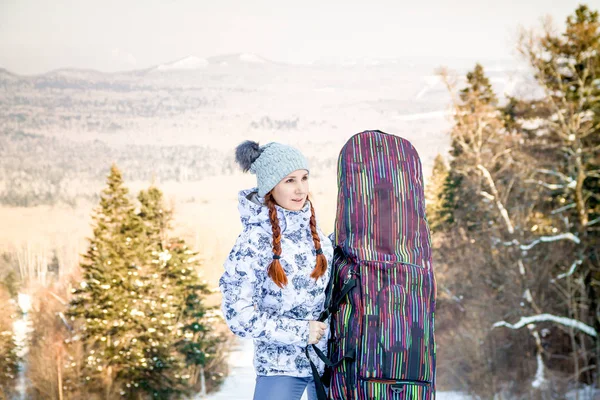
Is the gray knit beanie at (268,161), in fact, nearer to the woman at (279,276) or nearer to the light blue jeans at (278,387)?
the woman at (279,276)

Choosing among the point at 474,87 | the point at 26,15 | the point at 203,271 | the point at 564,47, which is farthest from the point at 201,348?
the point at 26,15

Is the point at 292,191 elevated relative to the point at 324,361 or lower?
elevated

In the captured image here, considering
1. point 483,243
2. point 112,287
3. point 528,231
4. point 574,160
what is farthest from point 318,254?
point 112,287

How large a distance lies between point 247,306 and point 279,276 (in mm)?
125

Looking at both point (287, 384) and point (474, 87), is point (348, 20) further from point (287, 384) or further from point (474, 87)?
point (287, 384)

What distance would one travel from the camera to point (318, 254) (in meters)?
2.00

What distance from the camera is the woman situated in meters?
1.91

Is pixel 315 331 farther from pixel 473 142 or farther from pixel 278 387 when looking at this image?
pixel 473 142

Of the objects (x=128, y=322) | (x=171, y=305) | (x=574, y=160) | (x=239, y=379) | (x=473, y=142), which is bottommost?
(x=239, y=379)

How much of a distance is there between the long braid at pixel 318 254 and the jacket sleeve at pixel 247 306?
→ 0.15m

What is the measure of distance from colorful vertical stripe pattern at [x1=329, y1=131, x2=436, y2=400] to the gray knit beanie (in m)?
0.17

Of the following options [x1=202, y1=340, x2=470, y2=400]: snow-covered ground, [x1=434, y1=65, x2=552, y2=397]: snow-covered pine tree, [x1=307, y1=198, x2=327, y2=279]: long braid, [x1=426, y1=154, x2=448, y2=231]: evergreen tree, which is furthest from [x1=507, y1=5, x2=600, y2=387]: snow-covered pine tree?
[x1=307, y1=198, x2=327, y2=279]: long braid

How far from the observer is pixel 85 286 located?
12398mm

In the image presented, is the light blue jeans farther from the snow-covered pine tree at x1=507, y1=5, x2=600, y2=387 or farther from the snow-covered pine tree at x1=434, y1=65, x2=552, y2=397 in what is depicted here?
the snow-covered pine tree at x1=434, y1=65, x2=552, y2=397
